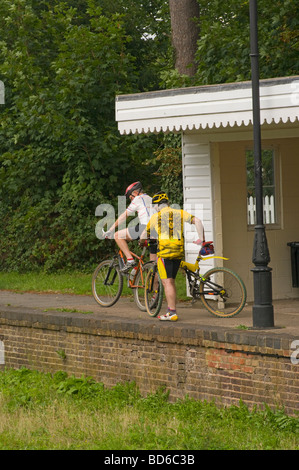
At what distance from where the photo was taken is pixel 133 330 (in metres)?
11.0

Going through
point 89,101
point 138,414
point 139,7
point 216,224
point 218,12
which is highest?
point 139,7

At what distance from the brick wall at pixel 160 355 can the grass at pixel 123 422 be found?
164 mm

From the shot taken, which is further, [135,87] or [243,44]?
[135,87]

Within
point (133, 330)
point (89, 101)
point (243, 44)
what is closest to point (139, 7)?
point (89, 101)

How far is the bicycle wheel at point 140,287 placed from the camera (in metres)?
12.7

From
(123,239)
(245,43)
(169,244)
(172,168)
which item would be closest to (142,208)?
(123,239)

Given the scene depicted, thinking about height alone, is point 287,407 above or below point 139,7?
below

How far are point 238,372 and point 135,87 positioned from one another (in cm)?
1433

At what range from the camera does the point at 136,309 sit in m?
13.1

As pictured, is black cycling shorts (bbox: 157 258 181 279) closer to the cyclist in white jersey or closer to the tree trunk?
the cyclist in white jersey

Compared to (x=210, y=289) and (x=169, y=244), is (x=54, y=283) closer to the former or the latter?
(x=210, y=289)

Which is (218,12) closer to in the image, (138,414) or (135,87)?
(135,87)

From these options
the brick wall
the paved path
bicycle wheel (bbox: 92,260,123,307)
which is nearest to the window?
the paved path

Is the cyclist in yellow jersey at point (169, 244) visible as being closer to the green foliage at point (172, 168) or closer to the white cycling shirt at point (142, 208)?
the white cycling shirt at point (142, 208)
